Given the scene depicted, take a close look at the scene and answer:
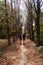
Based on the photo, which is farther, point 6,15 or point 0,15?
point 6,15

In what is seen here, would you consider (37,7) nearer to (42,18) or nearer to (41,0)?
(41,0)

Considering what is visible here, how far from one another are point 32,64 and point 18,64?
782 millimetres

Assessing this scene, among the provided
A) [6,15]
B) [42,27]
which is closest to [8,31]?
[6,15]

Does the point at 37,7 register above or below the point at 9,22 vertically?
above

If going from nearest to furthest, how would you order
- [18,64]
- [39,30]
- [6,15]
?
1. [18,64]
2. [6,15]
3. [39,30]

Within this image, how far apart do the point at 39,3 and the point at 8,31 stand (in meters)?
4.76

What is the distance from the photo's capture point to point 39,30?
21328 millimetres

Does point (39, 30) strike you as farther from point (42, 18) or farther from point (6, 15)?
point (42, 18)

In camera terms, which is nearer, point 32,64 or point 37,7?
point 32,64

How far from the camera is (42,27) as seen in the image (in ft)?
72.9

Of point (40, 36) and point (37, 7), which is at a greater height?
point (37, 7)

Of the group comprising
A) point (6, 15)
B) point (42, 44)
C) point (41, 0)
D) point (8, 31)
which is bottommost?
point (42, 44)

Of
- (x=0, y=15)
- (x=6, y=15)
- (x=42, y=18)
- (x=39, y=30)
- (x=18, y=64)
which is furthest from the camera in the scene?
(x=42, y=18)

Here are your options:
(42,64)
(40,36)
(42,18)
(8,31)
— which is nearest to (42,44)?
(40,36)
